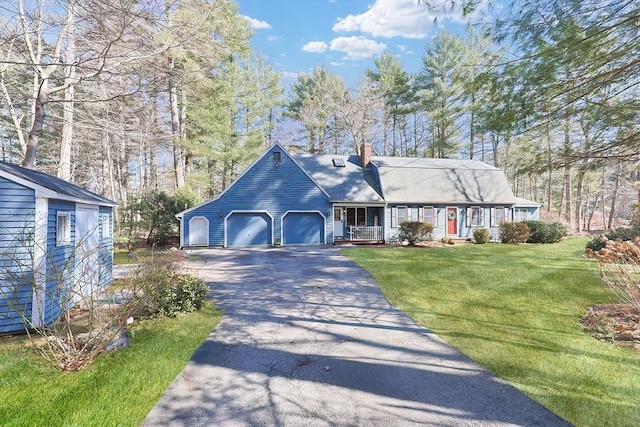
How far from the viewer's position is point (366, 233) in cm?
1950

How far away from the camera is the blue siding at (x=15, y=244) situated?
534 cm

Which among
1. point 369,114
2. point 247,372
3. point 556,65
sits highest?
point 369,114

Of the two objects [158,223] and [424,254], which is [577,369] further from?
[158,223]

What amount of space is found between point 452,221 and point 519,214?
18.5 feet

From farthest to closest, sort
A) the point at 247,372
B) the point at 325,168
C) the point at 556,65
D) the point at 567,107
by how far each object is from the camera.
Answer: the point at 325,168, the point at 567,107, the point at 556,65, the point at 247,372

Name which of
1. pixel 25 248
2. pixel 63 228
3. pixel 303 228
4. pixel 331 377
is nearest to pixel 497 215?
pixel 303 228

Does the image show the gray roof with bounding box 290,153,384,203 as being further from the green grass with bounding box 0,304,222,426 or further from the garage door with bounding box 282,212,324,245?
the green grass with bounding box 0,304,222,426

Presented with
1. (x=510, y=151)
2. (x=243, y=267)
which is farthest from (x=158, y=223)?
(x=510, y=151)

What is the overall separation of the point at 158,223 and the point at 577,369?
1824cm

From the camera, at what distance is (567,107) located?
18.5ft

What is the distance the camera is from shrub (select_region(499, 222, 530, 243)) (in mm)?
17047

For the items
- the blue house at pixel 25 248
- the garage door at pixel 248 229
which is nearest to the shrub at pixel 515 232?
the garage door at pixel 248 229

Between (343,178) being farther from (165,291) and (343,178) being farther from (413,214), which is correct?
(165,291)

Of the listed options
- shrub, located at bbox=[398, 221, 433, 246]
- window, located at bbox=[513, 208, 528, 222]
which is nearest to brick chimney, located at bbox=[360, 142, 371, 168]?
shrub, located at bbox=[398, 221, 433, 246]
